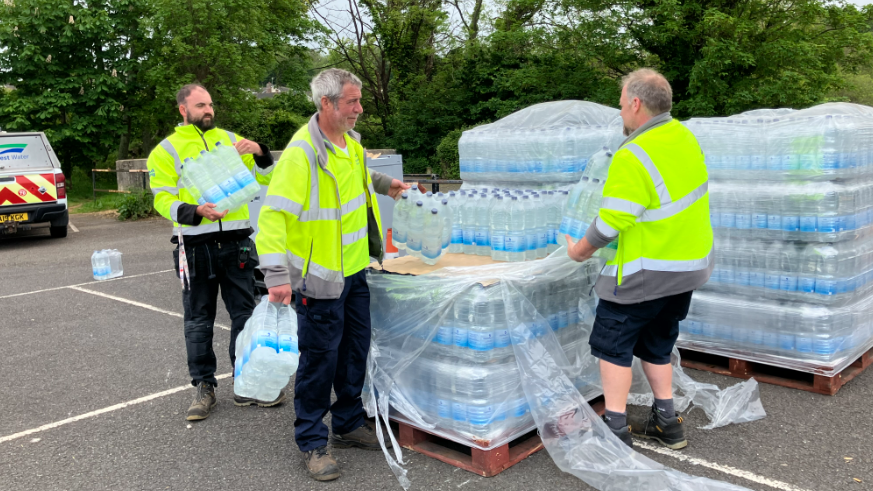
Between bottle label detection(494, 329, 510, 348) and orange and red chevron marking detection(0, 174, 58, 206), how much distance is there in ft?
40.0

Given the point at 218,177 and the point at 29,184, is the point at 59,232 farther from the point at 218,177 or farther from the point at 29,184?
the point at 218,177

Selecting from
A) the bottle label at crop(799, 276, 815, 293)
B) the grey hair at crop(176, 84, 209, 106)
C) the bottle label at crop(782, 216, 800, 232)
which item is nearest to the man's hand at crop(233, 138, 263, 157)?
the grey hair at crop(176, 84, 209, 106)

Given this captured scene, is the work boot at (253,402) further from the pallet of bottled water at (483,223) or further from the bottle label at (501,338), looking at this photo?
the bottle label at (501,338)

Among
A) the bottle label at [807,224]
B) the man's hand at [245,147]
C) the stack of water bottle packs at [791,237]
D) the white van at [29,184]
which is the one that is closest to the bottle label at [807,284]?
the stack of water bottle packs at [791,237]

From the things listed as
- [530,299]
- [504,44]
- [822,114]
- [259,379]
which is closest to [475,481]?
[530,299]

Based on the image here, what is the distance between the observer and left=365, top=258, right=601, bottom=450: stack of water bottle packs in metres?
3.71

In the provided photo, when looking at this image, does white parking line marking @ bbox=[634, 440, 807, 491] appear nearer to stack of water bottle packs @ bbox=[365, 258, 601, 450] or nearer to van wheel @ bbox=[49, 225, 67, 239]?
stack of water bottle packs @ bbox=[365, 258, 601, 450]

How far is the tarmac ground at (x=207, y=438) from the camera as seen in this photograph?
12.2 ft

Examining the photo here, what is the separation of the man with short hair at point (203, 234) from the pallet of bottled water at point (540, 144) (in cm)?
202

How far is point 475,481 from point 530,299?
108 centimetres

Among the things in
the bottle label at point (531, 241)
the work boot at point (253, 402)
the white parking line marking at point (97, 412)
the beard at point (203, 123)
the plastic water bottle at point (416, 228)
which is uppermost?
the beard at point (203, 123)

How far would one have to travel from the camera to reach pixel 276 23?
2508 centimetres

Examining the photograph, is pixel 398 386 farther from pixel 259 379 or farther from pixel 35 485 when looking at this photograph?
pixel 35 485

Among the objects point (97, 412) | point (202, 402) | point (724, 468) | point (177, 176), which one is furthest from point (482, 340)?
point (97, 412)
